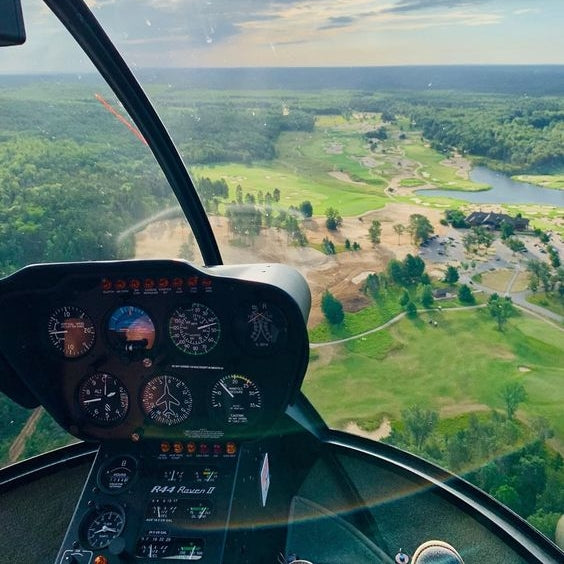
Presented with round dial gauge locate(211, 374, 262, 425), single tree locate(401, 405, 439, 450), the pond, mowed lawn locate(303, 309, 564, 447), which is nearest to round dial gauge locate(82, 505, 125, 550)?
round dial gauge locate(211, 374, 262, 425)

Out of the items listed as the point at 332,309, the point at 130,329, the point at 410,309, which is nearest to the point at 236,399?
the point at 130,329

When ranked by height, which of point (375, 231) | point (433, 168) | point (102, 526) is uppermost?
point (433, 168)

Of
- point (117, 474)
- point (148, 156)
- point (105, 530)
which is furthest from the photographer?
point (148, 156)

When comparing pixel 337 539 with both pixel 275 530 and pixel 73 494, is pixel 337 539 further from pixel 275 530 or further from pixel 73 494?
pixel 73 494

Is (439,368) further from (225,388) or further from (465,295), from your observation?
(225,388)

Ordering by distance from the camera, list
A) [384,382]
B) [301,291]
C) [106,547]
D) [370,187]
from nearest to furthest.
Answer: [106,547] → [301,291] → [384,382] → [370,187]

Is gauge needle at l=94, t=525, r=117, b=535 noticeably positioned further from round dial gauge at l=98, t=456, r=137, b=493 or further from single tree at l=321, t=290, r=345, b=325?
single tree at l=321, t=290, r=345, b=325

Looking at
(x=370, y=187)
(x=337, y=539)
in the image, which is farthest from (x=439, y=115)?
(x=337, y=539)
